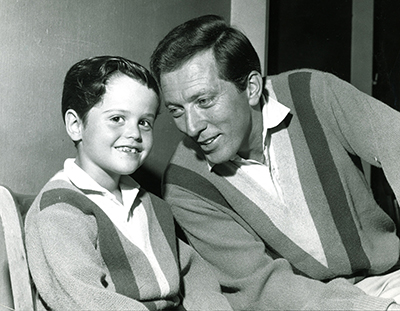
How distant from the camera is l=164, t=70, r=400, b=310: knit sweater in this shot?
1734 mm

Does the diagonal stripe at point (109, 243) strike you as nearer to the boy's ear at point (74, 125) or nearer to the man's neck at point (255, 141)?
the boy's ear at point (74, 125)

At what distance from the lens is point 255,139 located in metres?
1.87

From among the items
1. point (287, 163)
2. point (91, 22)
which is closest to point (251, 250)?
point (287, 163)

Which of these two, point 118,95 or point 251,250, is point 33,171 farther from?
point 251,250

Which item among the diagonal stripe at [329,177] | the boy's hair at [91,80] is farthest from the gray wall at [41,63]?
the diagonal stripe at [329,177]

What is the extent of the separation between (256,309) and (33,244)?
2.34 feet

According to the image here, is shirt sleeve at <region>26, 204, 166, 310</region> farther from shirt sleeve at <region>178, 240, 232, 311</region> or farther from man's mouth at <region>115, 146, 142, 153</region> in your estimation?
shirt sleeve at <region>178, 240, 232, 311</region>

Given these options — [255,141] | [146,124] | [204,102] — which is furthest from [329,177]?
[146,124]

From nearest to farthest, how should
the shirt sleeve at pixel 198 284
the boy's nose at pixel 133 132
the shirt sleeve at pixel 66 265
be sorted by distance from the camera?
the shirt sleeve at pixel 66 265, the boy's nose at pixel 133 132, the shirt sleeve at pixel 198 284

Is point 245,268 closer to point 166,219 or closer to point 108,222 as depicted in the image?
point 166,219

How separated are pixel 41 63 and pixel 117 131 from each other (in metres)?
0.33

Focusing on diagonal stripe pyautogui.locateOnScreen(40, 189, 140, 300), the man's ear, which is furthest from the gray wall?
the man's ear

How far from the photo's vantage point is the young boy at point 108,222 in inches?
51.1

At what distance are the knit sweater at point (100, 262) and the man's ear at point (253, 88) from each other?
17.7 inches
